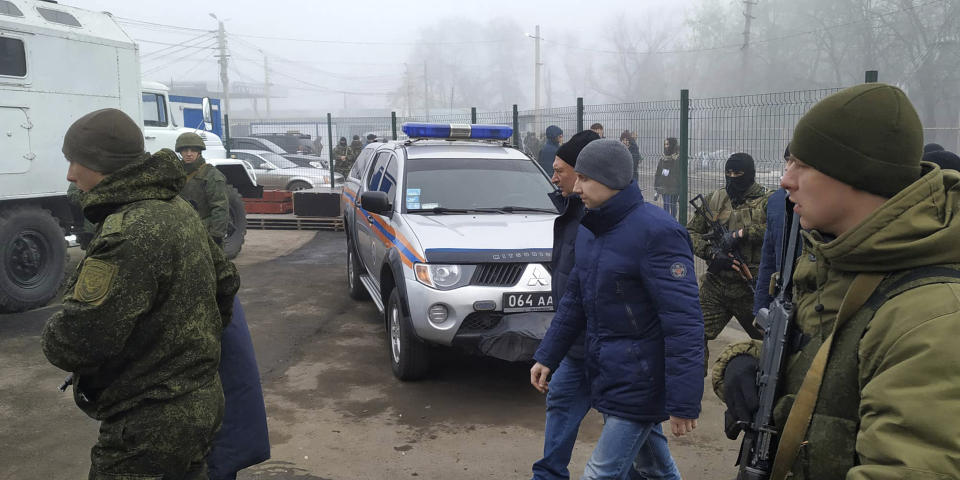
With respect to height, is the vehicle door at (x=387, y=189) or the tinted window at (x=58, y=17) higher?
the tinted window at (x=58, y=17)

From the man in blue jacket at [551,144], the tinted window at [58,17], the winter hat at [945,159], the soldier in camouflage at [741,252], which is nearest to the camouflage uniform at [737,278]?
the soldier in camouflage at [741,252]

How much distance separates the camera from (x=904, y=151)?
4.51 ft

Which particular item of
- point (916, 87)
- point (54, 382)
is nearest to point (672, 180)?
point (54, 382)

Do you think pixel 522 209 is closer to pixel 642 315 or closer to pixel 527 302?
pixel 527 302

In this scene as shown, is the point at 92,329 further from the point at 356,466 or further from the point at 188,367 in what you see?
the point at 356,466

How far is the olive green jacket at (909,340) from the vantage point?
1129 millimetres

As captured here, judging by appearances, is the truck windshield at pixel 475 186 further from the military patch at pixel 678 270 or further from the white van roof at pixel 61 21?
the white van roof at pixel 61 21

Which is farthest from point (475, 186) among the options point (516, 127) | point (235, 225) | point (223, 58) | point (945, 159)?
point (223, 58)

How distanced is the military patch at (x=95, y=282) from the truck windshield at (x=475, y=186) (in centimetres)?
399

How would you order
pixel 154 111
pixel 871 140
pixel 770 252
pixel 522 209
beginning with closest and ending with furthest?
pixel 871 140 < pixel 770 252 < pixel 522 209 < pixel 154 111

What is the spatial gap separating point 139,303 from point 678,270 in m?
1.87

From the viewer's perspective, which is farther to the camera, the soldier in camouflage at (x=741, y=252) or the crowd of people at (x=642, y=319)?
the soldier in camouflage at (x=741, y=252)

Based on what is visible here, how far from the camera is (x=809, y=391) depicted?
1.41 m

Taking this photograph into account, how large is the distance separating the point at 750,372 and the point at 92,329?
5.76ft
